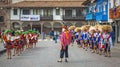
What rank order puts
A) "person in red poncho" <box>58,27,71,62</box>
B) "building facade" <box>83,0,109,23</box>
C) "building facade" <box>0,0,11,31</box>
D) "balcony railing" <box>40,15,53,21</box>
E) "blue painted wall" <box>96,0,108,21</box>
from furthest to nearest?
1. "building facade" <box>0,0,11,31</box>
2. "balcony railing" <box>40,15,53,21</box>
3. "building facade" <box>83,0,109,23</box>
4. "blue painted wall" <box>96,0,108,21</box>
5. "person in red poncho" <box>58,27,71,62</box>

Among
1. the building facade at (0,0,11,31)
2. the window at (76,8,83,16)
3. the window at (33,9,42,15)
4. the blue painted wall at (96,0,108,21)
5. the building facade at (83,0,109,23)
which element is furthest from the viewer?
the building facade at (0,0,11,31)

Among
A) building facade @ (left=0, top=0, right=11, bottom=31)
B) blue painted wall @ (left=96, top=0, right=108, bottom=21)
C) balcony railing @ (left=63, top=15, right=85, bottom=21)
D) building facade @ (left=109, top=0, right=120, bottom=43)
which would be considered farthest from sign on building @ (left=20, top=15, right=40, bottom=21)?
building facade @ (left=109, top=0, right=120, bottom=43)

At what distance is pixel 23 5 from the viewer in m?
87.4

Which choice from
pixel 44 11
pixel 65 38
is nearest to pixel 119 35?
pixel 65 38

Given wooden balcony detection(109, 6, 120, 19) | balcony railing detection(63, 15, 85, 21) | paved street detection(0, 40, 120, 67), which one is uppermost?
wooden balcony detection(109, 6, 120, 19)

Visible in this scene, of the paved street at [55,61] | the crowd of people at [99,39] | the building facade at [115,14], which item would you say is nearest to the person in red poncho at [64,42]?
the paved street at [55,61]

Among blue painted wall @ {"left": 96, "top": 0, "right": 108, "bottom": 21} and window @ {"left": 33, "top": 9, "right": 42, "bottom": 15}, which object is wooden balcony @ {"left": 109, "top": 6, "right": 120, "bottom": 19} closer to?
blue painted wall @ {"left": 96, "top": 0, "right": 108, "bottom": 21}

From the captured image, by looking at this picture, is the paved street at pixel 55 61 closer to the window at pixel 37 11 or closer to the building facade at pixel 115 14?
the building facade at pixel 115 14

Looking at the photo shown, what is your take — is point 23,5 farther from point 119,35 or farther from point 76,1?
point 119,35

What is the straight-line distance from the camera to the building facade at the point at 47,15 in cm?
8750

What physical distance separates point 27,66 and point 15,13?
231 feet

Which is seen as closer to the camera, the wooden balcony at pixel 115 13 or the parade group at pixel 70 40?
the parade group at pixel 70 40

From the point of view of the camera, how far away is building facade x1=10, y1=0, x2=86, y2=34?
87500 millimetres

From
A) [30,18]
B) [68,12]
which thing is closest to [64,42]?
[30,18]
